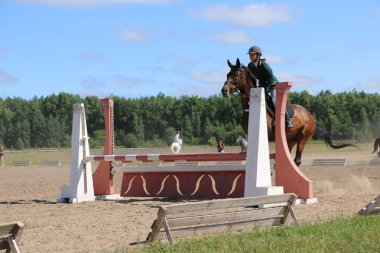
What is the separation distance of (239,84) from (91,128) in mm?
51849

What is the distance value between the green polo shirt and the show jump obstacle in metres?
0.49

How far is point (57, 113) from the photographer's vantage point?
78.8 metres

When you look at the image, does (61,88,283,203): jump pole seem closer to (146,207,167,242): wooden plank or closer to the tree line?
(146,207,167,242): wooden plank

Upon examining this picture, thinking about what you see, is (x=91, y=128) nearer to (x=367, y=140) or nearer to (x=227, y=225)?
(x=367, y=140)

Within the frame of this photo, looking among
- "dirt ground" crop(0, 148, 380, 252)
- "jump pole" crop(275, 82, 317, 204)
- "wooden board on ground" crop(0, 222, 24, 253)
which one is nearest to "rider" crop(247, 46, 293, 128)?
"jump pole" crop(275, 82, 317, 204)

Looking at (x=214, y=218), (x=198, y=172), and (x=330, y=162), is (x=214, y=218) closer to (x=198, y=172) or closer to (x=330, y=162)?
(x=198, y=172)

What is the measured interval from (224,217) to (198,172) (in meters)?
5.51

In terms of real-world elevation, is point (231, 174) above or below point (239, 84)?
below

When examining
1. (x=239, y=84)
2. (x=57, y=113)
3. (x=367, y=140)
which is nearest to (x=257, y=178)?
(x=239, y=84)

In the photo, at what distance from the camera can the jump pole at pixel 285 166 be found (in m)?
11.9

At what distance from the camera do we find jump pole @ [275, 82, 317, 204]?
1187 centimetres

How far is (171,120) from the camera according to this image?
69.5 m

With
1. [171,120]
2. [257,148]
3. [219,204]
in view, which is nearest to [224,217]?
[219,204]

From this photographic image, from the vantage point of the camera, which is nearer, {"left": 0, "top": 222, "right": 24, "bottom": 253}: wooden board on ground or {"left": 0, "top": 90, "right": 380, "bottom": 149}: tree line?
{"left": 0, "top": 222, "right": 24, "bottom": 253}: wooden board on ground
